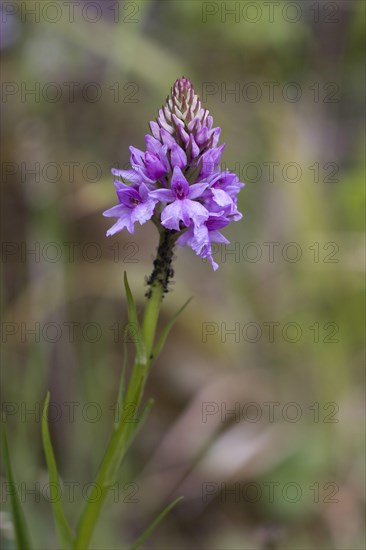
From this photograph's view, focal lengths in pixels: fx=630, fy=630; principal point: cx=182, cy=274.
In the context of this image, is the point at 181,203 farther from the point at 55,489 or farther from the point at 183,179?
the point at 55,489

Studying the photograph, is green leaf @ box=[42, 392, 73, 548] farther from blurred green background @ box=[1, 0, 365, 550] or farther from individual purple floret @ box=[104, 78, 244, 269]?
blurred green background @ box=[1, 0, 365, 550]

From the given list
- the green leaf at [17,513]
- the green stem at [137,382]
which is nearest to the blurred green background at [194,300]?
the green leaf at [17,513]

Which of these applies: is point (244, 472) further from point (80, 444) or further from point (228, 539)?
point (80, 444)

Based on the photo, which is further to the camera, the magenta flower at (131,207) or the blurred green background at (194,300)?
the blurred green background at (194,300)

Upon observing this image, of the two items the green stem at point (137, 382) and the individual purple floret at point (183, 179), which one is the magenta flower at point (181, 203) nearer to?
the individual purple floret at point (183, 179)

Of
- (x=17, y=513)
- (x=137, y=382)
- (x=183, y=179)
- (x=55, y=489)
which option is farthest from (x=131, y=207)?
(x=17, y=513)

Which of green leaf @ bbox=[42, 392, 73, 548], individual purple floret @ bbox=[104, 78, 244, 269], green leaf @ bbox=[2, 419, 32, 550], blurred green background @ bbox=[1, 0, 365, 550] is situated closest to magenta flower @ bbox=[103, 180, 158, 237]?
individual purple floret @ bbox=[104, 78, 244, 269]

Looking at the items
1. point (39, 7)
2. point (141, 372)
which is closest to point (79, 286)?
point (39, 7)
